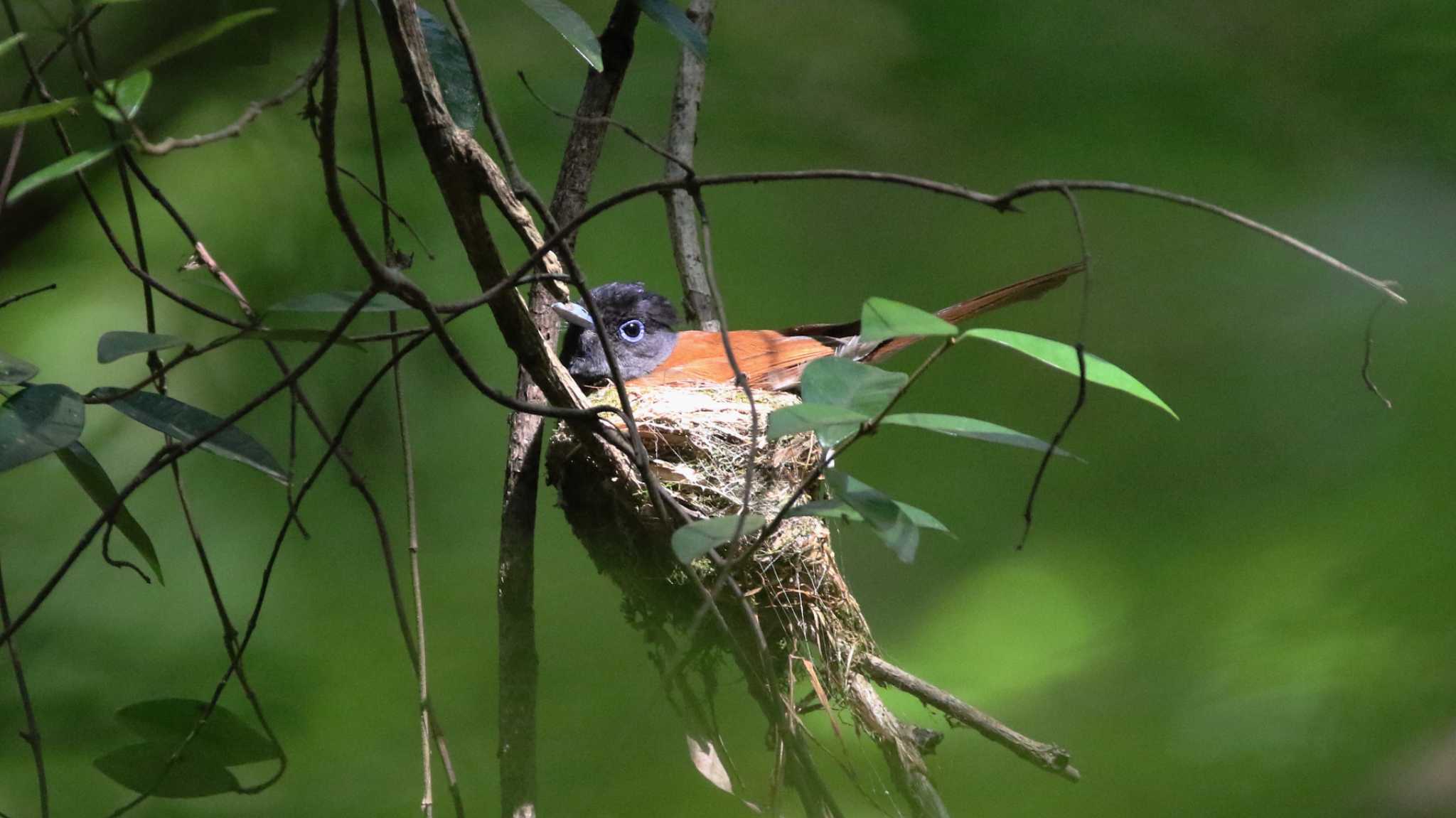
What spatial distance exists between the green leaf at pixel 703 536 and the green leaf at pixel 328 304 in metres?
0.36

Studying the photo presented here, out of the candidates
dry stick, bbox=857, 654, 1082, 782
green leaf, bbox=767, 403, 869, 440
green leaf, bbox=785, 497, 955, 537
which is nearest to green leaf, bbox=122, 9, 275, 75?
green leaf, bbox=767, 403, 869, 440

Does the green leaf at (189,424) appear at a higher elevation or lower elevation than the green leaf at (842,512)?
higher

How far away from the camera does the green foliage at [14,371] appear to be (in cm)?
109

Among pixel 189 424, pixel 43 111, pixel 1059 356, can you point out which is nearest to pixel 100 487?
pixel 189 424

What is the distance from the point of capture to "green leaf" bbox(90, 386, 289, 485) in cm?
120

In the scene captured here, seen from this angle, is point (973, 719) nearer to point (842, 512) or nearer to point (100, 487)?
point (842, 512)

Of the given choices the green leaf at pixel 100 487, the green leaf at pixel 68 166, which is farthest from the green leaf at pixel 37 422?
the green leaf at pixel 68 166

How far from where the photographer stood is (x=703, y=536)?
0.97 m

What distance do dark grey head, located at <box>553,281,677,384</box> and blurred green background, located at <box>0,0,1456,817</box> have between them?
0.18m

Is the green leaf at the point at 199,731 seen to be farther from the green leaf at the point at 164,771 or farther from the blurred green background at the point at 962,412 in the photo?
the blurred green background at the point at 962,412

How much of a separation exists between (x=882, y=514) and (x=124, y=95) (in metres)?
0.76

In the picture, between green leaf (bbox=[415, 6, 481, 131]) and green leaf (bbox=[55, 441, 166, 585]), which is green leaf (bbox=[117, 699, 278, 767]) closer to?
green leaf (bbox=[55, 441, 166, 585])

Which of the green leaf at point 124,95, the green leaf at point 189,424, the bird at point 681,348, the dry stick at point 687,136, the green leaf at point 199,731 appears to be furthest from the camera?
the bird at point 681,348

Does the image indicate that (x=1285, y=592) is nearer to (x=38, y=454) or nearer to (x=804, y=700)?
(x=804, y=700)
